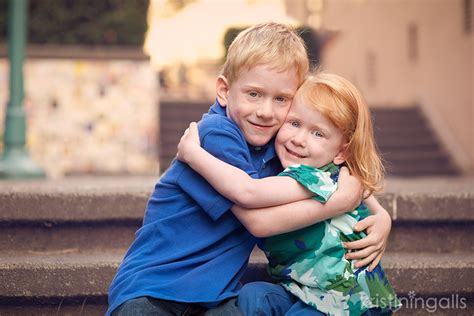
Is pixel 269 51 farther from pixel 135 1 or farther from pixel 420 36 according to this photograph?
pixel 420 36

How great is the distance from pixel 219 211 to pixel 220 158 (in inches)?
6.9

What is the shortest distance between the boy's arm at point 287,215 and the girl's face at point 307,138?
158 millimetres

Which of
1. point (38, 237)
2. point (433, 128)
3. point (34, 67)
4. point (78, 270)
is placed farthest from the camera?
point (433, 128)

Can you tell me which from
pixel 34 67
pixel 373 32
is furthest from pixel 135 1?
pixel 373 32

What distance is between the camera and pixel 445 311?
109 inches

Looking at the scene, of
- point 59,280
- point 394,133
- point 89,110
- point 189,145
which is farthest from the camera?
point 394,133

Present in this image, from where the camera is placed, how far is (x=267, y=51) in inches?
88.0

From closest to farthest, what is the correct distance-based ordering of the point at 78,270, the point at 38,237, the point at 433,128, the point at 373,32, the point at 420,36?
the point at 78,270
the point at 38,237
the point at 433,128
the point at 420,36
the point at 373,32

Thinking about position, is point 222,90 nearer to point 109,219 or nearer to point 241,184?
point 241,184

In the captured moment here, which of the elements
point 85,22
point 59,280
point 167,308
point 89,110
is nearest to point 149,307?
point 167,308

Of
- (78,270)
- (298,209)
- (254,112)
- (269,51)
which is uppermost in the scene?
(269,51)

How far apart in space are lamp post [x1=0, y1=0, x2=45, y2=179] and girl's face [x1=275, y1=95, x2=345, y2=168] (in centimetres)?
394

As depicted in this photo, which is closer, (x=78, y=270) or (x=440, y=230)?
(x=78, y=270)

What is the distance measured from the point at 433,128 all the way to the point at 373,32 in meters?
4.95
